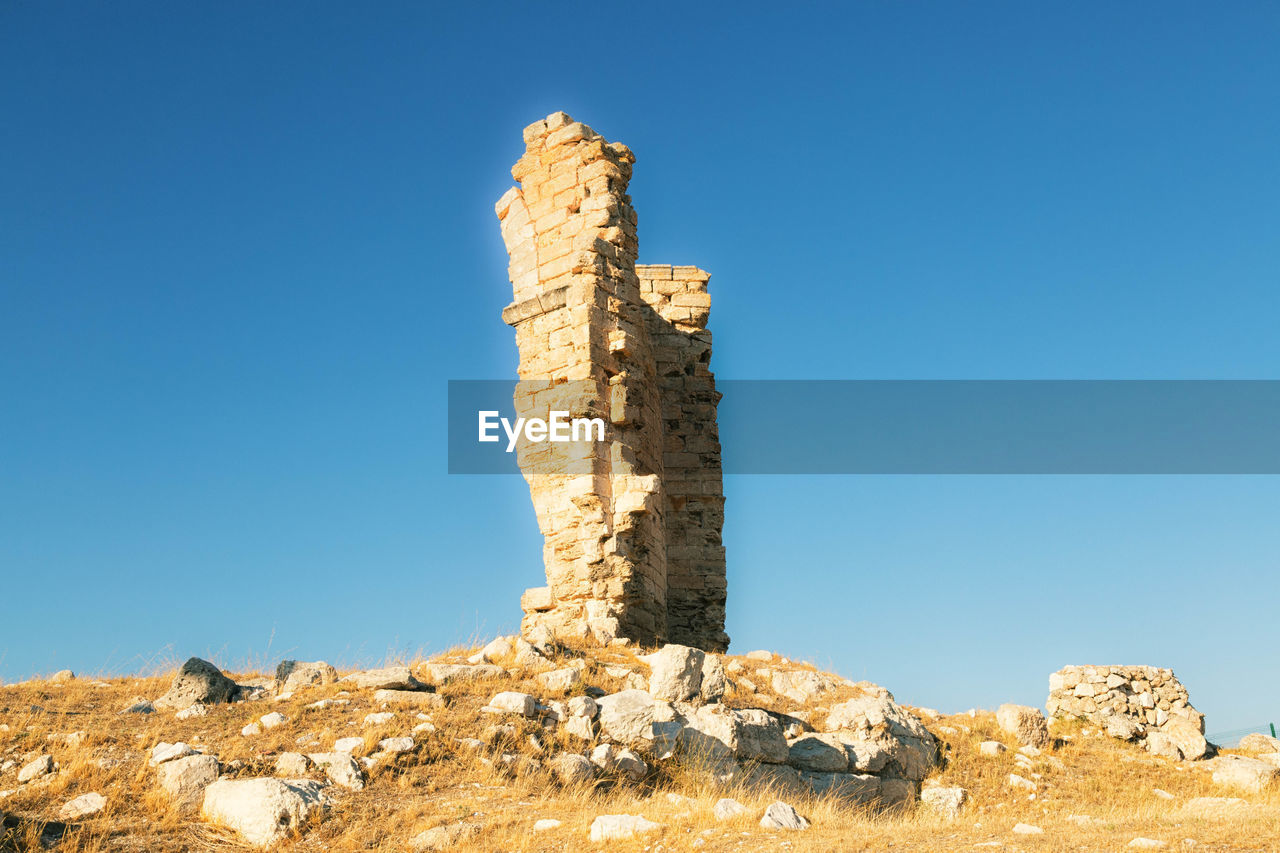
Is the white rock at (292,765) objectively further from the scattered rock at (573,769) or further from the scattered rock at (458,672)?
the scattered rock at (458,672)

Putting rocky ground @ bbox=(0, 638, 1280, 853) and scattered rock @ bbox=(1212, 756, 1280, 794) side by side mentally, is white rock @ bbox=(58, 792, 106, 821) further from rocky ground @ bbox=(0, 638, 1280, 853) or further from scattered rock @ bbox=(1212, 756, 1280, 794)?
scattered rock @ bbox=(1212, 756, 1280, 794)

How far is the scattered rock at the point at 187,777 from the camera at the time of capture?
21.1 feet

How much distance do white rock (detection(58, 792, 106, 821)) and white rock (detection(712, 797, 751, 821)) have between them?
3.65m

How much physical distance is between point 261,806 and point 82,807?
107 cm

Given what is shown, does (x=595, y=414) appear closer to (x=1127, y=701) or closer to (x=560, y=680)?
(x=560, y=680)

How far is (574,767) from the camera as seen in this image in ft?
23.8

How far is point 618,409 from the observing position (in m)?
12.5

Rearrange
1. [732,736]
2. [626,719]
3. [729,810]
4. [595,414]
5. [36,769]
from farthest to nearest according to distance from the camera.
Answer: [595,414], [732,736], [626,719], [36,769], [729,810]

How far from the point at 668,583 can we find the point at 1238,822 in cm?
905

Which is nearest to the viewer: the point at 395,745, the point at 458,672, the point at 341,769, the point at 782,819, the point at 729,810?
the point at 782,819

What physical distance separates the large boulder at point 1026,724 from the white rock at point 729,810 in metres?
4.95

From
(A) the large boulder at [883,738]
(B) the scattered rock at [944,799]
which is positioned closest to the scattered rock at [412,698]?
(A) the large boulder at [883,738]

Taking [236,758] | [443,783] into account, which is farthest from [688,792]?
[236,758]

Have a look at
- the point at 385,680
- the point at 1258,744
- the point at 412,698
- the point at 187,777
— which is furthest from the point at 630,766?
the point at 1258,744
